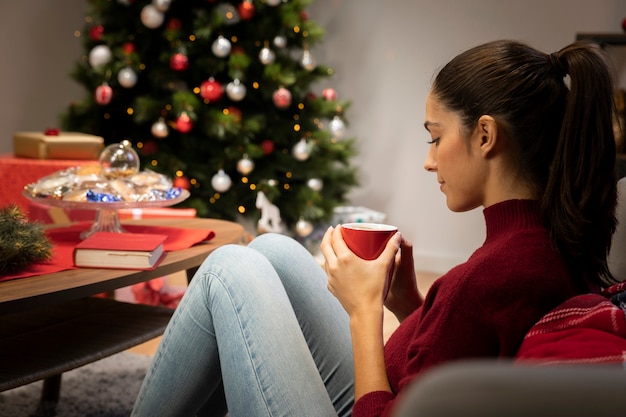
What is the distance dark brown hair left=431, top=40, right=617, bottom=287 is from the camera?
99 cm

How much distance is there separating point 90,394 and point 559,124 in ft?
5.26

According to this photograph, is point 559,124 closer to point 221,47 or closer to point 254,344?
point 254,344

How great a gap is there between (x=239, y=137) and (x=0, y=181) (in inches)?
46.5

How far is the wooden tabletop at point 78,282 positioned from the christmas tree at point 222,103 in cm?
191

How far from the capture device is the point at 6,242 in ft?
4.96

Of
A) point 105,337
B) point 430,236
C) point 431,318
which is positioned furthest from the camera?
point 430,236

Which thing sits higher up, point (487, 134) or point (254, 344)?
point (487, 134)

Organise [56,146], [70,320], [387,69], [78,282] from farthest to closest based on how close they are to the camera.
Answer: [387,69], [56,146], [70,320], [78,282]

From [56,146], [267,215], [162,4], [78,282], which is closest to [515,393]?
[78,282]

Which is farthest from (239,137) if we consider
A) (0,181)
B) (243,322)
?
(243,322)

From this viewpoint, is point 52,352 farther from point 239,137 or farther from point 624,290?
point 239,137

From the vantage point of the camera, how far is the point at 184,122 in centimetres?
376

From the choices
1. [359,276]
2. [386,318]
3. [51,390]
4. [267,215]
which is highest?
[359,276]

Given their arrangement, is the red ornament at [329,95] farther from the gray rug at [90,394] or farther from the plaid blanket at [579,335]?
the plaid blanket at [579,335]
